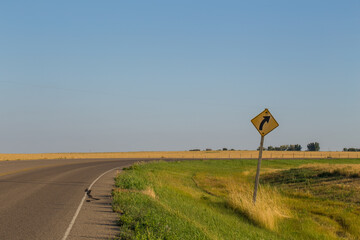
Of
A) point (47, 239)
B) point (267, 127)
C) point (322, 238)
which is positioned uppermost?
point (267, 127)

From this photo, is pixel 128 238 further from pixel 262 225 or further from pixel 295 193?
pixel 295 193

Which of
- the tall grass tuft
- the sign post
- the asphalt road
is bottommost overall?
the tall grass tuft

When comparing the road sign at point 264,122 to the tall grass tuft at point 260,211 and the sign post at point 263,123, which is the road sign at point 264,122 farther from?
the tall grass tuft at point 260,211

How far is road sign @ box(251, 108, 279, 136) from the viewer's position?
14.6 metres

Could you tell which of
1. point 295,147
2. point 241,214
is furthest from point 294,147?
point 241,214

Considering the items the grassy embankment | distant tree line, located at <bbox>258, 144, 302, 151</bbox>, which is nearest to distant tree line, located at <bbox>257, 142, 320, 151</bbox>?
distant tree line, located at <bbox>258, 144, 302, 151</bbox>

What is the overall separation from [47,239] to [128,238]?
70.6 inches

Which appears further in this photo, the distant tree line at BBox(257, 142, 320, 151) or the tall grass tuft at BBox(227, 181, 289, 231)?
the distant tree line at BBox(257, 142, 320, 151)

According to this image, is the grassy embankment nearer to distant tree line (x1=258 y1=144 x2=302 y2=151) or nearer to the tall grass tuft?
the tall grass tuft

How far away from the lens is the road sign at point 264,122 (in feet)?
47.8

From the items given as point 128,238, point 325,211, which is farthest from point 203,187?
point 128,238

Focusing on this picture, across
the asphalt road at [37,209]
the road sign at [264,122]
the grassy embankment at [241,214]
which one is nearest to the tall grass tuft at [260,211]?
the grassy embankment at [241,214]

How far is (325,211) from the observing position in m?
18.8

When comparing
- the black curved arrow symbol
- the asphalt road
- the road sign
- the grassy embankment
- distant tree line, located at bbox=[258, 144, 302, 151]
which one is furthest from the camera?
distant tree line, located at bbox=[258, 144, 302, 151]
